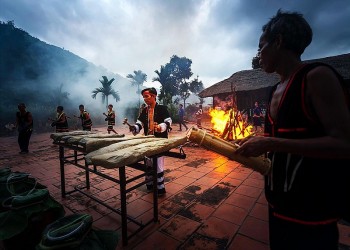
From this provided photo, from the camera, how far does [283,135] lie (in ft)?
4.01

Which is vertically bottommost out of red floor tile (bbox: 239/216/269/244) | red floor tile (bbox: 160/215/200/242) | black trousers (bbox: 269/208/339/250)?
red floor tile (bbox: 160/215/200/242)

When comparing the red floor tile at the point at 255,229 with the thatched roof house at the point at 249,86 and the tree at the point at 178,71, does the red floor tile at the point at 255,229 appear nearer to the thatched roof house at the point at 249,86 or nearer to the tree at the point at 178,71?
the thatched roof house at the point at 249,86

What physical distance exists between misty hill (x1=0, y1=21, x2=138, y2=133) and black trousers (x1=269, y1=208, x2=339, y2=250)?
3039cm

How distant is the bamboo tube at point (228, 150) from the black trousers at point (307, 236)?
0.36 metres

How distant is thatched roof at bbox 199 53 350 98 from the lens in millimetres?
16734

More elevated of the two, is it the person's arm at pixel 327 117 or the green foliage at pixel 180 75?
the green foliage at pixel 180 75

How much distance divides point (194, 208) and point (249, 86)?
18.1 m

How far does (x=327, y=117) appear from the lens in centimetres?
99

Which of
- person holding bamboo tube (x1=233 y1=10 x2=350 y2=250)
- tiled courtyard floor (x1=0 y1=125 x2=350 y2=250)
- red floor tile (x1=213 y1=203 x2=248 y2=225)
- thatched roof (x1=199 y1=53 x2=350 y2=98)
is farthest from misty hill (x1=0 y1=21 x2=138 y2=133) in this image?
person holding bamboo tube (x1=233 y1=10 x2=350 y2=250)

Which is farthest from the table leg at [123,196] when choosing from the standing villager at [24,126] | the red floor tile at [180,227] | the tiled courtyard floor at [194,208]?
the standing villager at [24,126]

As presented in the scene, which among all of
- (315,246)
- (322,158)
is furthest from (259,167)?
(315,246)

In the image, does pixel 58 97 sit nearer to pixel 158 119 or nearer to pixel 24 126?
pixel 24 126

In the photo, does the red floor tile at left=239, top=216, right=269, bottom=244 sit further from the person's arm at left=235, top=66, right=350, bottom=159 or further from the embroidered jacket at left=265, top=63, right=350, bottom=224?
the person's arm at left=235, top=66, right=350, bottom=159

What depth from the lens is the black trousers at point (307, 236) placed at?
118cm
